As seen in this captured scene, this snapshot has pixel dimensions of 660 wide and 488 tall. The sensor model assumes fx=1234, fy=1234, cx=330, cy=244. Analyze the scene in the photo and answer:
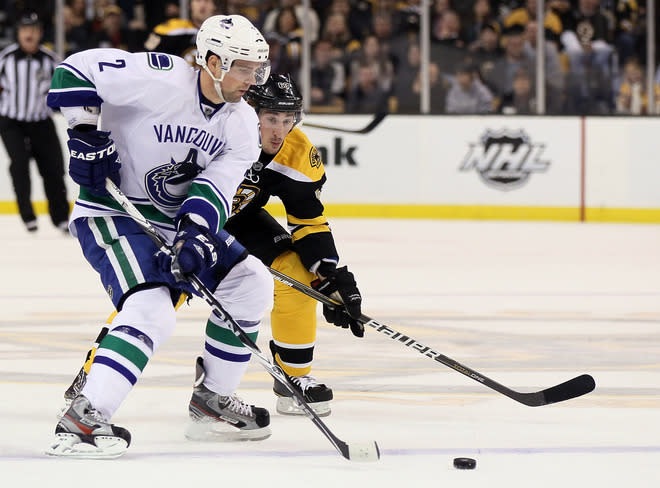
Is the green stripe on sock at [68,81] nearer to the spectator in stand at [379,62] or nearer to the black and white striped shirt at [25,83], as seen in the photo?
the black and white striped shirt at [25,83]

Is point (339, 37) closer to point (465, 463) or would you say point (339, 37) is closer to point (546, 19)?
point (546, 19)

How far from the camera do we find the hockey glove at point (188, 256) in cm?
281

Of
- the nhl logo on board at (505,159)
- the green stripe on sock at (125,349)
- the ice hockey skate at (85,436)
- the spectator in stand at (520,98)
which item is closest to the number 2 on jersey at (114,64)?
the green stripe on sock at (125,349)

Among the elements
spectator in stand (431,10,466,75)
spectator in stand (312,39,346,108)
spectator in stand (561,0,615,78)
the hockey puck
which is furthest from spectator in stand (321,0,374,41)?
the hockey puck

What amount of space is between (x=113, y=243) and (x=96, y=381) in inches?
14.4

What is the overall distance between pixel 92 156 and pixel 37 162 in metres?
4.98

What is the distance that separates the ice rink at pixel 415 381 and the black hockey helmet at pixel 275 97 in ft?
2.69

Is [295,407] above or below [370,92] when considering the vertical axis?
below

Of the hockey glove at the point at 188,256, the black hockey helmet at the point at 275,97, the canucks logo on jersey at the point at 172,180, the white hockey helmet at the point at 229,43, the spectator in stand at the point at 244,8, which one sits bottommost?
the hockey glove at the point at 188,256

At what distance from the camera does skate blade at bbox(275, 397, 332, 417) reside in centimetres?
330

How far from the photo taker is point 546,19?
856 centimetres

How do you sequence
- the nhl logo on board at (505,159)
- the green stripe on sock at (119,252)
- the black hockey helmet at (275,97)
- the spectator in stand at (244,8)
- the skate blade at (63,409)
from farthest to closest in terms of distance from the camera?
the spectator in stand at (244,8), the nhl logo on board at (505,159), the black hockey helmet at (275,97), the skate blade at (63,409), the green stripe on sock at (119,252)

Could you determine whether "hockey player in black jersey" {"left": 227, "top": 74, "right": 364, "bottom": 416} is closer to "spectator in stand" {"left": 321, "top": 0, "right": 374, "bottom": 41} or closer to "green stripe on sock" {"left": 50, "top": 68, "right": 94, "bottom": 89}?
"green stripe on sock" {"left": 50, "top": 68, "right": 94, "bottom": 89}

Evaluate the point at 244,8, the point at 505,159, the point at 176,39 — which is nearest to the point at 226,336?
the point at 176,39
